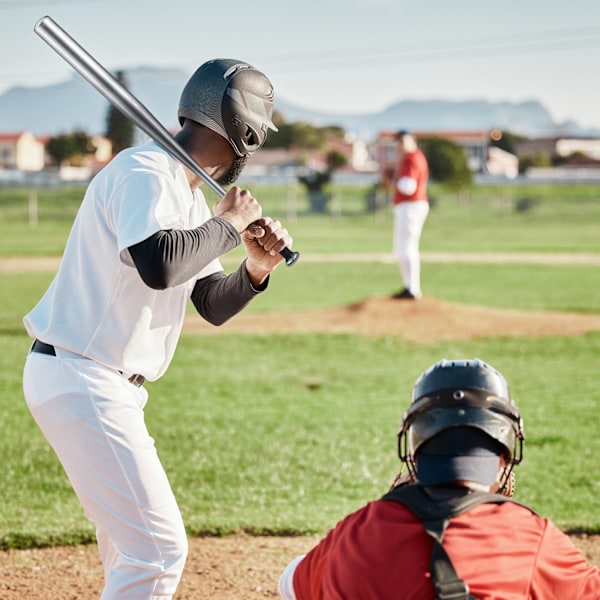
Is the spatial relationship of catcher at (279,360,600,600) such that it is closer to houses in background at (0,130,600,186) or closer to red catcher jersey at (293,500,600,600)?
red catcher jersey at (293,500,600,600)

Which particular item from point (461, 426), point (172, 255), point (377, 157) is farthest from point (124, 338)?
point (377, 157)

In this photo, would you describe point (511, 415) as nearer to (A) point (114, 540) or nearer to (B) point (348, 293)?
(A) point (114, 540)

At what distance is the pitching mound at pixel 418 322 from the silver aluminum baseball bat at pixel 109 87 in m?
9.36

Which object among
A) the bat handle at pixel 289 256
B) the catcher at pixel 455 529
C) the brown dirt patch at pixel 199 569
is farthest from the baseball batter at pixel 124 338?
the brown dirt patch at pixel 199 569

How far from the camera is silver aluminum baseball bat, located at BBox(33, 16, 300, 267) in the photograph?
10.7 ft

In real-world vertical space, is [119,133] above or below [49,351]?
below

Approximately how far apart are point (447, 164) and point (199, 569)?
2036 inches

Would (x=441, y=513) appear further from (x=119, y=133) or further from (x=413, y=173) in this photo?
(x=119, y=133)

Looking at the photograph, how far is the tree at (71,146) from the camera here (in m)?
89.0

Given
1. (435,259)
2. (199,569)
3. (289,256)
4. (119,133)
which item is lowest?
(119,133)

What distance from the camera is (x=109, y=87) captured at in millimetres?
3377

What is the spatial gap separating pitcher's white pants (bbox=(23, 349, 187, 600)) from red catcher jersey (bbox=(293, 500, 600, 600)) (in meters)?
0.93

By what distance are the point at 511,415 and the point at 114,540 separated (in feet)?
4.73

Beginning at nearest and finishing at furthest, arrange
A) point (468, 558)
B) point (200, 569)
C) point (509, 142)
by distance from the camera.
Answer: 1. point (468, 558)
2. point (200, 569)
3. point (509, 142)
